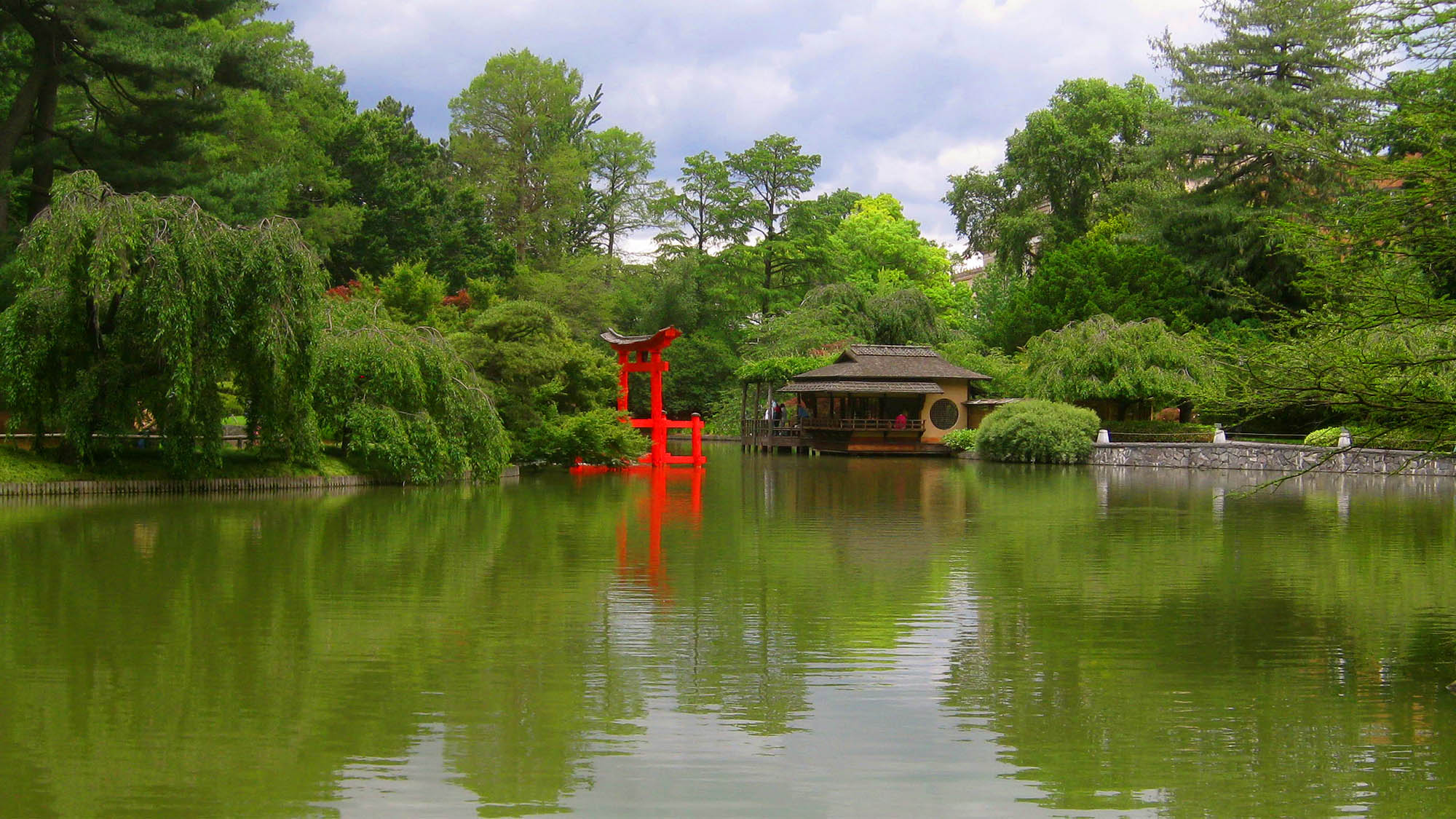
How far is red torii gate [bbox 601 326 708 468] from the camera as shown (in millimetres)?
31891

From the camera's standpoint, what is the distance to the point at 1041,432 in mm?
35125

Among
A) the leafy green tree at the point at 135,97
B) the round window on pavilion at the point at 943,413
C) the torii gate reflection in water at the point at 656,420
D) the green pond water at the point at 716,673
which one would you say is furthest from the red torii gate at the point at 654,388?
the green pond water at the point at 716,673

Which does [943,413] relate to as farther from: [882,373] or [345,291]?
[345,291]

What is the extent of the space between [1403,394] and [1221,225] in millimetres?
39030

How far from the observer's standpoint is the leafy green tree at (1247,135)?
42.4m

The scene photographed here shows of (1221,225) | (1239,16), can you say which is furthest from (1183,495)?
(1239,16)

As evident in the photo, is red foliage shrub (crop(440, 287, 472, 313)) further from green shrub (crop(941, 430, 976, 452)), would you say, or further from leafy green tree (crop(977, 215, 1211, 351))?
leafy green tree (crop(977, 215, 1211, 351))

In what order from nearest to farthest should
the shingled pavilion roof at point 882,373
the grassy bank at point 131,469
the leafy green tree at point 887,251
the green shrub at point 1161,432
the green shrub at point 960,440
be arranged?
the grassy bank at point 131,469 < the green shrub at point 1161,432 < the green shrub at point 960,440 < the shingled pavilion roof at point 882,373 < the leafy green tree at point 887,251

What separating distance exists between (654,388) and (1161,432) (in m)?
16.4

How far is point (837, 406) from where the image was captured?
4334cm

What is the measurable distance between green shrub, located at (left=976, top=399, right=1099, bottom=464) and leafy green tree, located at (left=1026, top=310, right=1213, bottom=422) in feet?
5.18

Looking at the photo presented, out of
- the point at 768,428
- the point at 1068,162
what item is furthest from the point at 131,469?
the point at 1068,162

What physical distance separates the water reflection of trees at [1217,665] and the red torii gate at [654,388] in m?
16.3

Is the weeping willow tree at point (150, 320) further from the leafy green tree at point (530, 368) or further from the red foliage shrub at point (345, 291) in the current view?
the red foliage shrub at point (345, 291)
